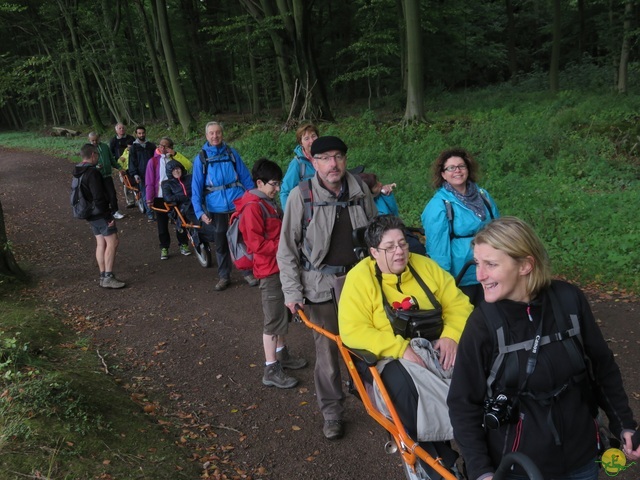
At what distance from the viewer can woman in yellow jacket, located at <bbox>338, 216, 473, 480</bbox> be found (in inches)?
114

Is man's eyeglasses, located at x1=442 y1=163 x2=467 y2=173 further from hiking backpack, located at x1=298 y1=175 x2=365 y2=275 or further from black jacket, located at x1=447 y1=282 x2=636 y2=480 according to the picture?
black jacket, located at x1=447 y1=282 x2=636 y2=480

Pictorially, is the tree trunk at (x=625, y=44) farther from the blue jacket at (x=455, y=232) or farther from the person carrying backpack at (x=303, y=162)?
the blue jacket at (x=455, y=232)

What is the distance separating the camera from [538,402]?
83.1 inches

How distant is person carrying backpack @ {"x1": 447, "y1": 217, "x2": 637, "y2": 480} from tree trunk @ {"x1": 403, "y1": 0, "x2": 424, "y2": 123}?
13.9m

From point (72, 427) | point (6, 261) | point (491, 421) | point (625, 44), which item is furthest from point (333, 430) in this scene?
point (625, 44)

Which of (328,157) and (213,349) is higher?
(328,157)

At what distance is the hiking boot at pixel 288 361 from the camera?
541 centimetres

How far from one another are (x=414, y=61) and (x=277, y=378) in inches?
501

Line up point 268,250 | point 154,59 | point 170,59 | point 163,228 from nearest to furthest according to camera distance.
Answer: point 268,250
point 163,228
point 170,59
point 154,59

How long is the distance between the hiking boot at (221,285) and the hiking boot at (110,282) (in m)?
1.60

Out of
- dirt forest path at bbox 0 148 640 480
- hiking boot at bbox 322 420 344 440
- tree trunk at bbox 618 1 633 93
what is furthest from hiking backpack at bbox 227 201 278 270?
tree trunk at bbox 618 1 633 93

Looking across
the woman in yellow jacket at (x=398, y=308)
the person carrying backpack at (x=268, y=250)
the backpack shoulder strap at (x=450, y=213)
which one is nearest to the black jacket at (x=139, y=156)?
the person carrying backpack at (x=268, y=250)

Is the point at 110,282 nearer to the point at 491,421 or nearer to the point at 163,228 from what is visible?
the point at 163,228

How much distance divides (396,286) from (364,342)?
44cm
